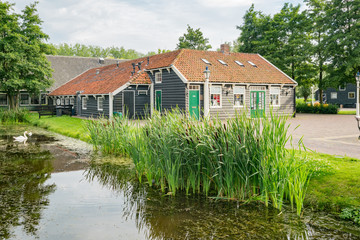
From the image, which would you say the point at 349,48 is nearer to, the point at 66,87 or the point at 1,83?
the point at 66,87

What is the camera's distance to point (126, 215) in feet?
20.3

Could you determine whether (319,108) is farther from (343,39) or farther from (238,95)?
(238,95)

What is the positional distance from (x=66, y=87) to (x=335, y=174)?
31801 millimetres

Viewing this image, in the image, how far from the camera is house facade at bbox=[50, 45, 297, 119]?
22747 mm

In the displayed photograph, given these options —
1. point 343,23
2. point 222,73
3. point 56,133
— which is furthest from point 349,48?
point 56,133

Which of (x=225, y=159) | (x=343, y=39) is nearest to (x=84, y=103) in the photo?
(x=343, y=39)

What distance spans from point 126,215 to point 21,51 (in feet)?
89.3

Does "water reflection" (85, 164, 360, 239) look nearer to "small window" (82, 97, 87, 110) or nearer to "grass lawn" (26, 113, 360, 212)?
"grass lawn" (26, 113, 360, 212)

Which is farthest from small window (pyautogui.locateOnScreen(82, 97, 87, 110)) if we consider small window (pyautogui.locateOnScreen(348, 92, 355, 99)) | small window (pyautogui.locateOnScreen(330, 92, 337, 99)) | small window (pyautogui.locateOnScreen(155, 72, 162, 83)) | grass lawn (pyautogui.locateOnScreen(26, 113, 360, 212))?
small window (pyautogui.locateOnScreen(330, 92, 337, 99))

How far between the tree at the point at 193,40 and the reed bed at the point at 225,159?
45.6 m

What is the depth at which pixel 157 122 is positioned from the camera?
311 inches

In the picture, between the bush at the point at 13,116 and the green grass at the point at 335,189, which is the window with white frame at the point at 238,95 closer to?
the bush at the point at 13,116

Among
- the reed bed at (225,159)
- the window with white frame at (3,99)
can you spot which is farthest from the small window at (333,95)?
the reed bed at (225,159)

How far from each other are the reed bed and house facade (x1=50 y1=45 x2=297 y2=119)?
13686mm
